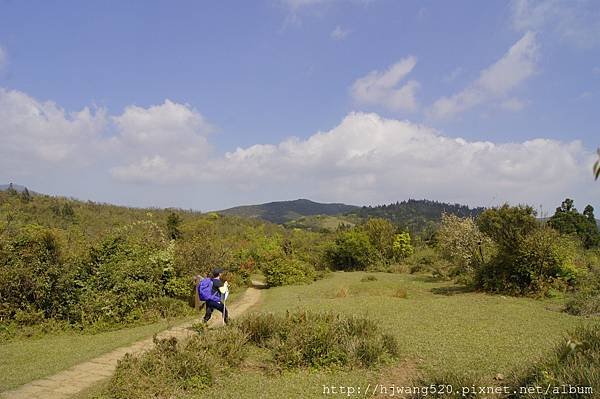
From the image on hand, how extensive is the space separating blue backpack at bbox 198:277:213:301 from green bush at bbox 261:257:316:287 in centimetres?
1658

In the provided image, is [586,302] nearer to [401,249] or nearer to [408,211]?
[401,249]

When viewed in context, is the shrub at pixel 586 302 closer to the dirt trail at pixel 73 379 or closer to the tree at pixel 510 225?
the tree at pixel 510 225

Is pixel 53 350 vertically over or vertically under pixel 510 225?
under

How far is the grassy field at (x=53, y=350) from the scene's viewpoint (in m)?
8.49

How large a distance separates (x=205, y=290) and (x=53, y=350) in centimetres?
407

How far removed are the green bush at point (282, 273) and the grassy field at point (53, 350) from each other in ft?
46.4

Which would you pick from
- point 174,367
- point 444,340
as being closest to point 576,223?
point 444,340

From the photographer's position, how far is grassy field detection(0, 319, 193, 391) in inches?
334

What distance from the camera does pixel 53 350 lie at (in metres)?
10.6

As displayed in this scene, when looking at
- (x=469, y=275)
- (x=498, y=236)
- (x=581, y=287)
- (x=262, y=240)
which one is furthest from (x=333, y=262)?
(x=581, y=287)

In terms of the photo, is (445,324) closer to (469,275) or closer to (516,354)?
(516,354)

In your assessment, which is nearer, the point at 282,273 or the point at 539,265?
the point at 539,265

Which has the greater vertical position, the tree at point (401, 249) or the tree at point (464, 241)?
the tree at point (464, 241)

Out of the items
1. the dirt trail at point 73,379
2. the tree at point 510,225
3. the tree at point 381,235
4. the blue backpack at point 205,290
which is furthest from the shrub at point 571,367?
the tree at point 381,235
